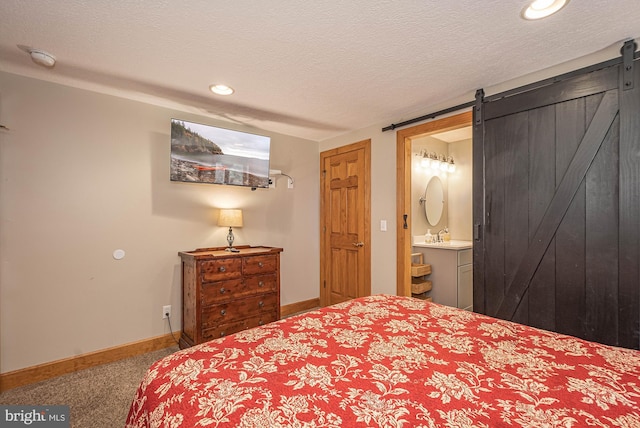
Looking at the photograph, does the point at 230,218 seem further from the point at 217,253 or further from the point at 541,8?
the point at 541,8

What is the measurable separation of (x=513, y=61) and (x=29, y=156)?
3751 mm

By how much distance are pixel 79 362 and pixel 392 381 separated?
2819 mm

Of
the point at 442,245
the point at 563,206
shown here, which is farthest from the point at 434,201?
the point at 563,206

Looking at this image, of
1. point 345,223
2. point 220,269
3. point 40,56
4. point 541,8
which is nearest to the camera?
point 541,8

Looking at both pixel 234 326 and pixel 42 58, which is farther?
pixel 234 326

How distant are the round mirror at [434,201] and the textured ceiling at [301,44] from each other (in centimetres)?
190

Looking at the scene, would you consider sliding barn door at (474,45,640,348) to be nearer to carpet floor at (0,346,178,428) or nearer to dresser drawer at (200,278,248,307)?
dresser drawer at (200,278,248,307)

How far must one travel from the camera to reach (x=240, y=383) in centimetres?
101

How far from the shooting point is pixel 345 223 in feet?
12.8

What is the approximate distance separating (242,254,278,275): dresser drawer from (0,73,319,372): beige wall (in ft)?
1.85

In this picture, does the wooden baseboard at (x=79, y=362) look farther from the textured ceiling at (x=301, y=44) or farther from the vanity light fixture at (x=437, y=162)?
the vanity light fixture at (x=437, y=162)

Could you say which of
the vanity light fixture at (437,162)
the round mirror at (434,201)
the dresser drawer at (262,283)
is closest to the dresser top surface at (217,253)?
the dresser drawer at (262,283)

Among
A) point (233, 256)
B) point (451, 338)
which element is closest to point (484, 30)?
point (451, 338)

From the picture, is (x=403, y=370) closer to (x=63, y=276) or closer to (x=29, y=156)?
(x=63, y=276)
